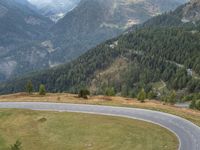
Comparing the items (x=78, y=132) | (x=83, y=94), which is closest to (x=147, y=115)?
(x=78, y=132)

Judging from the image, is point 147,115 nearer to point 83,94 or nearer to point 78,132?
point 78,132

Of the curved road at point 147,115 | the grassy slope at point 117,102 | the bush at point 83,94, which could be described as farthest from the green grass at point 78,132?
the bush at point 83,94

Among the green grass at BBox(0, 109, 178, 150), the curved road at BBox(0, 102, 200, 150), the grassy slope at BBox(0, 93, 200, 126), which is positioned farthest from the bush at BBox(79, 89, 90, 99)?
the green grass at BBox(0, 109, 178, 150)

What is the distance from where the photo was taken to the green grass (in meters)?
89.6

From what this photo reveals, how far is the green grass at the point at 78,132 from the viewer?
8962cm

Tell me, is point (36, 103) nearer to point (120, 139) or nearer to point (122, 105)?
point (122, 105)

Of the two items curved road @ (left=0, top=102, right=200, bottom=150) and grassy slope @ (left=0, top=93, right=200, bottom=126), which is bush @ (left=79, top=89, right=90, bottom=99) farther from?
curved road @ (left=0, top=102, right=200, bottom=150)

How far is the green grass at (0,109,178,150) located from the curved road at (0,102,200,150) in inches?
106

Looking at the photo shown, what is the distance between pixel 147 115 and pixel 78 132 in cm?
2057

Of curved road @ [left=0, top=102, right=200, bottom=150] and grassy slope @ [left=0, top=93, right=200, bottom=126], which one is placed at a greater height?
grassy slope @ [left=0, top=93, right=200, bottom=126]

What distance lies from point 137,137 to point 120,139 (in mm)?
3651

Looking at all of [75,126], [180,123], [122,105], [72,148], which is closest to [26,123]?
[75,126]

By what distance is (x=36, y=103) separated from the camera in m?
125

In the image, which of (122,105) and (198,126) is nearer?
(198,126)
